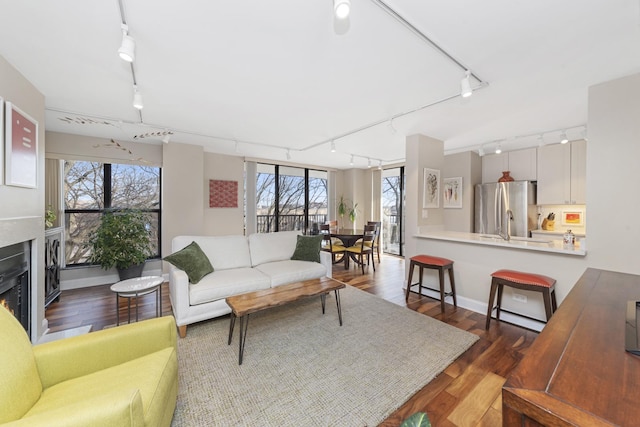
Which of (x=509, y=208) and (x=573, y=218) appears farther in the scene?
(x=509, y=208)

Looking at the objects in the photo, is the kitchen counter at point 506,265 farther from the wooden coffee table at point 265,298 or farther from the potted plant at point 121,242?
the potted plant at point 121,242

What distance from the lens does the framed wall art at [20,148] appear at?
1914 millimetres

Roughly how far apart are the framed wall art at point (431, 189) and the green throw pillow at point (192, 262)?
3207 mm

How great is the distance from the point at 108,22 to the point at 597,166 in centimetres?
403

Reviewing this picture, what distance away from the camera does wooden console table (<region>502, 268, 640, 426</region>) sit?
0.59 meters

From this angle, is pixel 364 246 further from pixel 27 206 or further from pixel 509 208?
pixel 27 206

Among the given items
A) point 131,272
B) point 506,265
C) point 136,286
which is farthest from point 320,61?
point 131,272

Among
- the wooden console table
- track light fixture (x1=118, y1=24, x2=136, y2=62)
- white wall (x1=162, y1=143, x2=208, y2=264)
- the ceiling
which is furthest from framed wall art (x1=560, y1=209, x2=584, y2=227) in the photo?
white wall (x1=162, y1=143, x2=208, y2=264)

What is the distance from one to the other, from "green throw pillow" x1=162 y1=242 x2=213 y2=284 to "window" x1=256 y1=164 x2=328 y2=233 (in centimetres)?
315

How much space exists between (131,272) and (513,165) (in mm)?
7041

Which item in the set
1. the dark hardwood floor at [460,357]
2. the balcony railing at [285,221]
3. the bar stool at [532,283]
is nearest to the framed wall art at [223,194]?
the balcony railing at [285,221]

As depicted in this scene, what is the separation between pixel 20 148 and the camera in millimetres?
2051

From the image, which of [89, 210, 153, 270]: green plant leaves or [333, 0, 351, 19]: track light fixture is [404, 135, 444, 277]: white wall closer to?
[333, 0, 351, 19]: track light fixture

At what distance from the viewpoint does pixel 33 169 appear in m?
2.24
